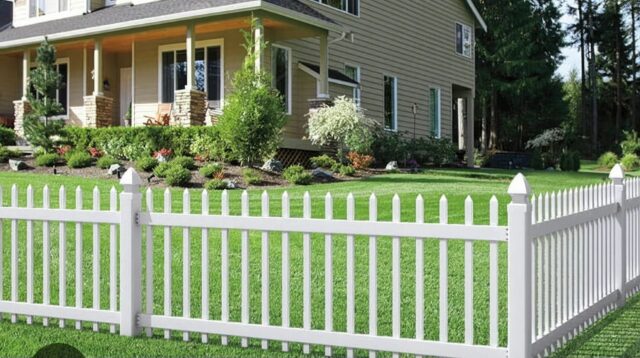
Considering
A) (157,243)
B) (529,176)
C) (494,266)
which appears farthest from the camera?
(529,176)

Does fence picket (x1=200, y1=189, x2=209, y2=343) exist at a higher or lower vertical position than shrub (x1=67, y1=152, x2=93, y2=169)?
lower

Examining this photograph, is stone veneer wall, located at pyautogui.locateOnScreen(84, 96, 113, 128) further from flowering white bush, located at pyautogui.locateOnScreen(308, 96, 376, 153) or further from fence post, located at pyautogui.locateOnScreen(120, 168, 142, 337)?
fence post, located at pyautogui.locateOnScreen(120, 168, 142, 337)

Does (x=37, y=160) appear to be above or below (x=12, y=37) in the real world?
below

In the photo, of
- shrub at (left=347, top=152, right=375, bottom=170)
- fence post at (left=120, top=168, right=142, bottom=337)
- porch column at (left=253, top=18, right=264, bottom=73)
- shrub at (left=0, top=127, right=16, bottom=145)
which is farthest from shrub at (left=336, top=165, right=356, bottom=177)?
fence post at (left=120, top=168, right=142, bottom=337)

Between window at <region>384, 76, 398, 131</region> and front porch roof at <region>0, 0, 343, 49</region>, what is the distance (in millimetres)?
5753

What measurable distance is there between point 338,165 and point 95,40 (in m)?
7.44

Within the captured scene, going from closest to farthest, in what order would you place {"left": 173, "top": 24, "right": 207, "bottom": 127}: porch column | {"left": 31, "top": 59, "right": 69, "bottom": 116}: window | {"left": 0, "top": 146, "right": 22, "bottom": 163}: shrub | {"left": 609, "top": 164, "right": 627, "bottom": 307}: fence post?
{"left": 609, "top": 164, "right": 627, "bottom": 307}: fence post, {"left": 173, "top": 24, "right": 207, "bottom": 127}: porch column, {"left": 0, "top": 146, "right": 22, "bottom": 163}: shrub, {"left": 31, "top": 59, "right": 69, "bottom": 116}: window

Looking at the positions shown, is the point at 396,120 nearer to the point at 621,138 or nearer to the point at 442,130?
the point at 442,130

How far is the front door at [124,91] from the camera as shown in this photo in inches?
883

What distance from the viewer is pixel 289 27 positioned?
18.7m

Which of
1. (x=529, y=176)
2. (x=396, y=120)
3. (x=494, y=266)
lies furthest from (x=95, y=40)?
(x=494, y=266)

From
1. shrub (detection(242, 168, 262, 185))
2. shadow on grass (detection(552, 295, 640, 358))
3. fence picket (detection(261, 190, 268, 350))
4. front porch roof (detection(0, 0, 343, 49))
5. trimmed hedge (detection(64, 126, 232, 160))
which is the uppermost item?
front porch roof (detection(0, 0, 343, 49))

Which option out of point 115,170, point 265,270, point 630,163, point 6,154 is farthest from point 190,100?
point 630,163

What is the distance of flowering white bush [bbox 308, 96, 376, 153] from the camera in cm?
1817
